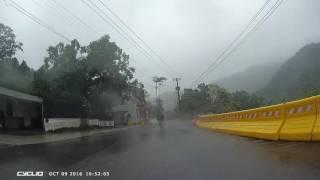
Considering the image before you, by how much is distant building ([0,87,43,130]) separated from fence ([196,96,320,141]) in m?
17.7

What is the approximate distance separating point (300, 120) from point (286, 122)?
1166mm

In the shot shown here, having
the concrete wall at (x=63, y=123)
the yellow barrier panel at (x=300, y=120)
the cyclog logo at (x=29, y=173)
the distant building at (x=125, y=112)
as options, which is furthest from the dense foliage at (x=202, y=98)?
the cyclog logo at (x=29, y=173)

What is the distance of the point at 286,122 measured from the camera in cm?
1412

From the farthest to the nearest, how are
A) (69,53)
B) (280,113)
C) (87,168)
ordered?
(69,53) → (280,113) → (87,168)

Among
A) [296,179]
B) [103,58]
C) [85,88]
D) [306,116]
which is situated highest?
[103,58]

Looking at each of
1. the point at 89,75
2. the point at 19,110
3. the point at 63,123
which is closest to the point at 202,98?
the point at 89,75

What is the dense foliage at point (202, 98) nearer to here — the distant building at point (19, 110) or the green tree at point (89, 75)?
the green tree at point (89, 75)

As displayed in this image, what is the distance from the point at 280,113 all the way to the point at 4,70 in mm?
38218

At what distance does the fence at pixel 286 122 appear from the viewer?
1212 cm

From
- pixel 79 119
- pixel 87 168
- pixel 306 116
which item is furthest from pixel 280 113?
pixel 79 119

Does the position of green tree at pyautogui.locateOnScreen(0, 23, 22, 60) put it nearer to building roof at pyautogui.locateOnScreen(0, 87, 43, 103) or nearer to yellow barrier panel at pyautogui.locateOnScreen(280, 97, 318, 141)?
building roof at pyautogui.locateOnScreen(0, 87, 43, 103)

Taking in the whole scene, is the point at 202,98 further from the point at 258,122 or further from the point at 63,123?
the point at 258,122

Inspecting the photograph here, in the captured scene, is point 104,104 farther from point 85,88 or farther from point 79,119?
point 79,119

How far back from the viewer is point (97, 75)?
2228 inches
